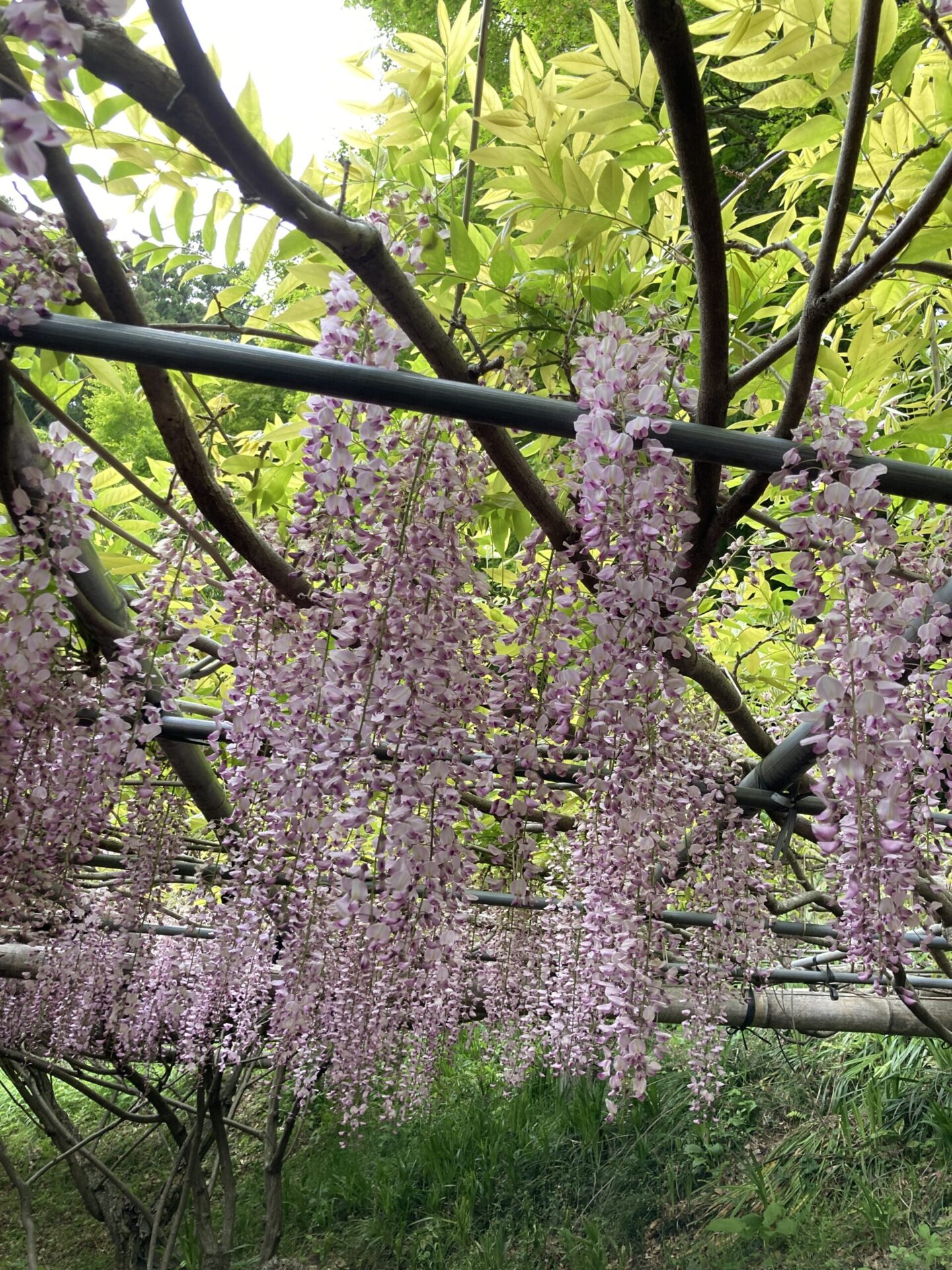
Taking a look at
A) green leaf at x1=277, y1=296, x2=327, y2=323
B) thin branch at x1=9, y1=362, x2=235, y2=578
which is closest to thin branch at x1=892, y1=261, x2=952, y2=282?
green leaf at x1=277, y1=296, x2=327, y2=323

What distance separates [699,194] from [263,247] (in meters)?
0.60

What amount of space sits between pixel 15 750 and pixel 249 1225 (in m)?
5.59

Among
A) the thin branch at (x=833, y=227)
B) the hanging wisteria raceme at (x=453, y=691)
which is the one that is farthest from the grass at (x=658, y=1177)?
the thin branch at (x=833, y=227)

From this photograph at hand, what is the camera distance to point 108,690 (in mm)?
1623

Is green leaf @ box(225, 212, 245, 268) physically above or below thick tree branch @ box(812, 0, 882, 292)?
above

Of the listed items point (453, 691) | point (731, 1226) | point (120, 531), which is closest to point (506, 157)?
point (453, 691)

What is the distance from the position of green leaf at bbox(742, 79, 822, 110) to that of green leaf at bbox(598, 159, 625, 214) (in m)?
0.15

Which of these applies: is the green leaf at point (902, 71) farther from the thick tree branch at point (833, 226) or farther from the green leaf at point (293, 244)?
the green leaf at point (293, 244)

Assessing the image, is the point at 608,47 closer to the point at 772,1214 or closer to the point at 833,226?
the point at 833,226

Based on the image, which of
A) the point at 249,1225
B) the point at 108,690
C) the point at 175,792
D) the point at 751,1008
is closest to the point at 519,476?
the point at 108,690

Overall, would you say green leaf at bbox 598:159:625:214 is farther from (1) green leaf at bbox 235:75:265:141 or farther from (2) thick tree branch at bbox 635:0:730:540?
(1) green leaf at bbox 235:75:265:141

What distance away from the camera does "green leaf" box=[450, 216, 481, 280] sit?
1.09 meters

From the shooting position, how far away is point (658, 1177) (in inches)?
206

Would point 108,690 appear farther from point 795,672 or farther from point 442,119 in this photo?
point 795,672
